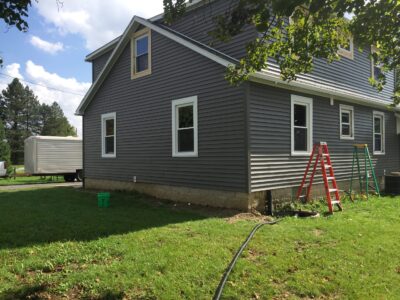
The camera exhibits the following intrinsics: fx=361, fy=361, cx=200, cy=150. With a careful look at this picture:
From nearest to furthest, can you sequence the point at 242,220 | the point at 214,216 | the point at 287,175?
1. the point at 242,220
2. the point at 214,216
3. the point at 287,175

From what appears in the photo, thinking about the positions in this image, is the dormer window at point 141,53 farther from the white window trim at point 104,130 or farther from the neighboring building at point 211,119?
the white window trim at point 104,130

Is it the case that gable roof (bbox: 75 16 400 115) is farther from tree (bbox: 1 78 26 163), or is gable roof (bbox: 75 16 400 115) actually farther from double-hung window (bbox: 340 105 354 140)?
tree (bbox: 1 78 26 163)

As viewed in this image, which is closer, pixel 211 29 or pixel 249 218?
pixel 249 218

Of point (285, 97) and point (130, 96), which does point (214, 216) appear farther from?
point (130, 96)

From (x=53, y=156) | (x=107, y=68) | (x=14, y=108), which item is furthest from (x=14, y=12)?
(x=14, y=108)

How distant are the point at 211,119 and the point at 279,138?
6.44 feet

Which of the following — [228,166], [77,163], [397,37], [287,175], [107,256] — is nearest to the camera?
[107,256]

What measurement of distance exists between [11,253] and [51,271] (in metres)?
1.11

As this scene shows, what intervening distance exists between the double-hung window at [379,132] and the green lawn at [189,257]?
6770 millimetres

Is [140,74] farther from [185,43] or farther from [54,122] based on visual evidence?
[54,122]

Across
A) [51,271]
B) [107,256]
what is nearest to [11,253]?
[51,271]

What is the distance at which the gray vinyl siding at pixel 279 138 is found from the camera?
30.3 feet

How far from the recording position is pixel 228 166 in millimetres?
9422

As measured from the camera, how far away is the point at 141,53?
1279cm
